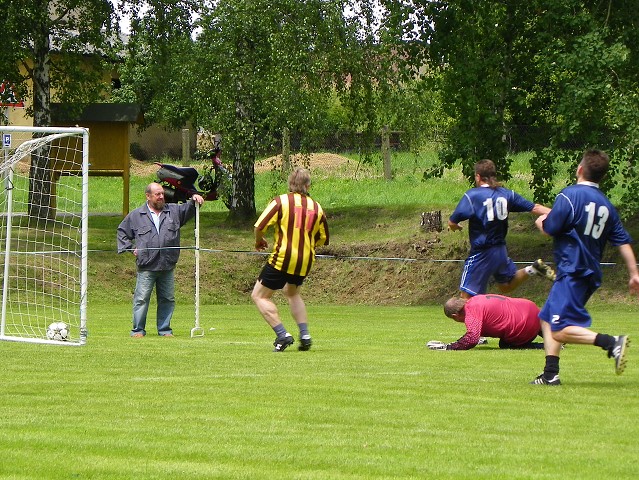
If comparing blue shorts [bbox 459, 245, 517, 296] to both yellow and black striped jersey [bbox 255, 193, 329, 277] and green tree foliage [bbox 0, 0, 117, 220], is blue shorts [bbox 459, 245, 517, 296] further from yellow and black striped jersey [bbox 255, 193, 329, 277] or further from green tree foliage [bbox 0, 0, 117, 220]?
green tree foliage [bbox 0, 0, 117, 220]

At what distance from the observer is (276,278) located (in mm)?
13406

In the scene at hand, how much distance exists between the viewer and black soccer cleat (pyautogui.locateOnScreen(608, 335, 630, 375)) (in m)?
9.48

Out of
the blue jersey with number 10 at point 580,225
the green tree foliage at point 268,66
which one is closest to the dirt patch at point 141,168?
the green tree foliage at point 268,66

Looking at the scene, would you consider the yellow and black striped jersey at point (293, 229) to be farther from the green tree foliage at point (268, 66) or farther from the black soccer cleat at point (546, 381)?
the green tree foliage at point (268, 66)

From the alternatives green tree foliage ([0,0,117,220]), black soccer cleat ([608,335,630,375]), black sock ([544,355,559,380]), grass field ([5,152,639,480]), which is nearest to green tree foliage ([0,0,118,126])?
green tree foliage ([0,0,117,220])

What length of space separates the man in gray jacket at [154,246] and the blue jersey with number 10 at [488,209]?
13.6 feet

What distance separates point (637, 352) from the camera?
44.2ft

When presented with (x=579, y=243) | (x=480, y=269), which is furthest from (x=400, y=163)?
(x=579, y=243)

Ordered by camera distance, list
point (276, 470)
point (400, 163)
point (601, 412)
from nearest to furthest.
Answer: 1. point (276, 470)
2. point (601, 412)
3. point (400, 163)

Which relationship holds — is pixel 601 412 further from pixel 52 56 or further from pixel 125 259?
pixel 52 56

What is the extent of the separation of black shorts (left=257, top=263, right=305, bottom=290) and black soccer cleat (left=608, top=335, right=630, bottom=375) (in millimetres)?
4527

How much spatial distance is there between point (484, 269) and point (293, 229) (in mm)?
2164

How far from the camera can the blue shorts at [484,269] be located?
44.9ft

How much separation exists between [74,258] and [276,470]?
19.6 m
